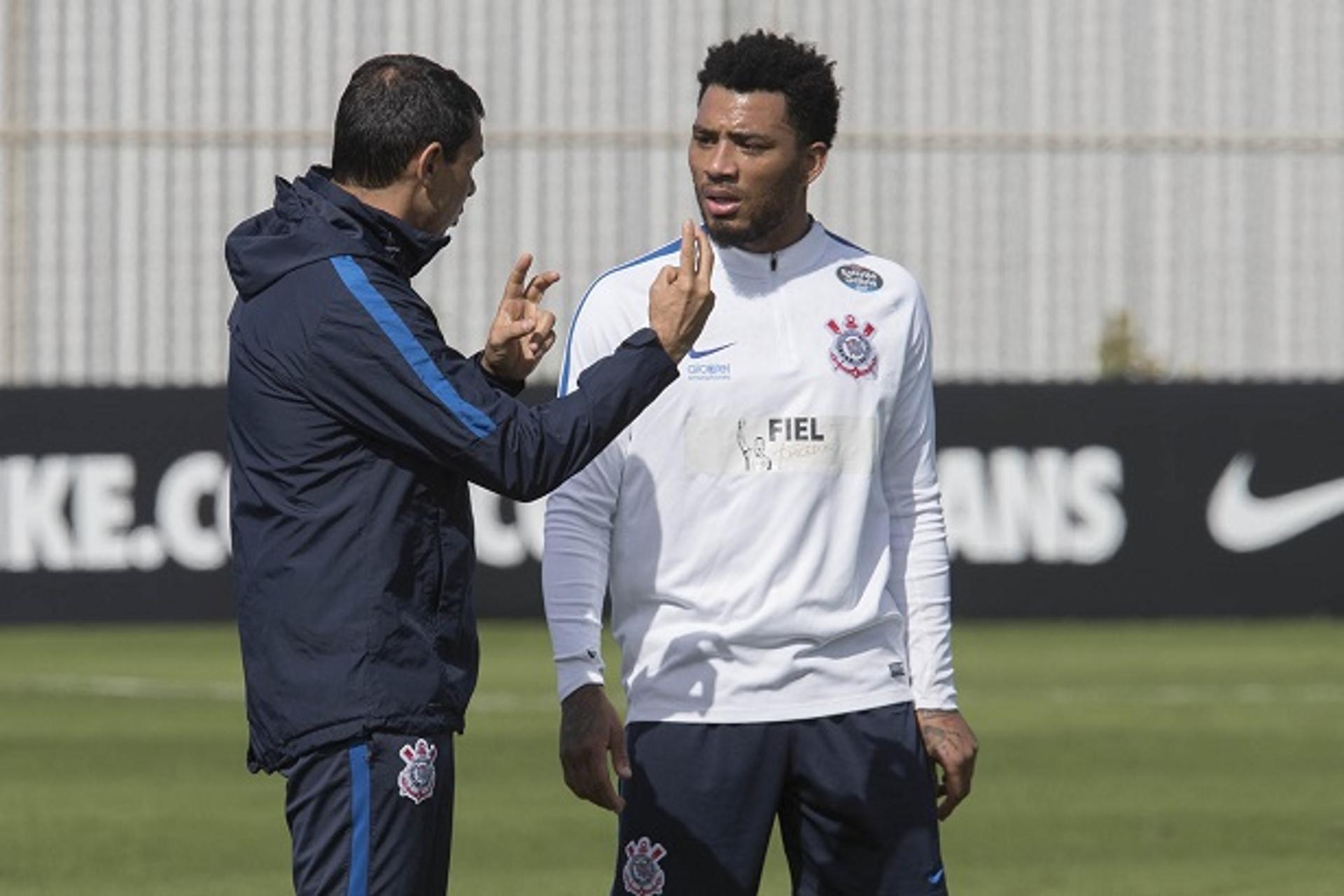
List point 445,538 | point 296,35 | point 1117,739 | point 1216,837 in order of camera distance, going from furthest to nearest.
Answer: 1. point 296,35
2. point 1117,739
3. point 1216,837
4. point 445,538

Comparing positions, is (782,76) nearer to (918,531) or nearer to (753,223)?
(753,223)

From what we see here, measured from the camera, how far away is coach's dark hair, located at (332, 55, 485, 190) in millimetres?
5098

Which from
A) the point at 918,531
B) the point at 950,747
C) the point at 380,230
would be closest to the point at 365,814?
the point at 380,230

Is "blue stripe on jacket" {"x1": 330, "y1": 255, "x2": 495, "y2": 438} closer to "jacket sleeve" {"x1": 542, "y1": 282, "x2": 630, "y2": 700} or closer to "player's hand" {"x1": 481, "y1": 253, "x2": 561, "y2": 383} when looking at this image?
"player's hand" {"x1": 481, "y1": 253, "x2": 561, "y2": 383}

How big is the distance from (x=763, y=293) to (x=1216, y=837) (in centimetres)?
487

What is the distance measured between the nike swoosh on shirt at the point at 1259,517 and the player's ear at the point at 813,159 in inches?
489

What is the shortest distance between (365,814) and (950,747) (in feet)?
4.00

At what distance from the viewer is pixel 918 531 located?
18.9 feet

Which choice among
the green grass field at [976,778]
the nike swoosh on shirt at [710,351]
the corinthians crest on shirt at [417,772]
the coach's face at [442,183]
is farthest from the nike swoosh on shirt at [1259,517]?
the corinthians crest on shirt at [417,772]

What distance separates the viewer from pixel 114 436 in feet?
57.1

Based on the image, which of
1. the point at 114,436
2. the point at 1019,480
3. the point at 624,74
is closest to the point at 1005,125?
the point at 624,74

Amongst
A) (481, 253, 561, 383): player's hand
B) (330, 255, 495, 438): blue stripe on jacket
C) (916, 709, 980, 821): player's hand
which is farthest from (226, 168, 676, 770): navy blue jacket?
(916, 709, 980, 821): player's hand

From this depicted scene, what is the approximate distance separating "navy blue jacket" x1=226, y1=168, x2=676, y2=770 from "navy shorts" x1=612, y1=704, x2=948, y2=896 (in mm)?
580

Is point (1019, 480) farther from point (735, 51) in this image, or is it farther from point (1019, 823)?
point (735, 51)
